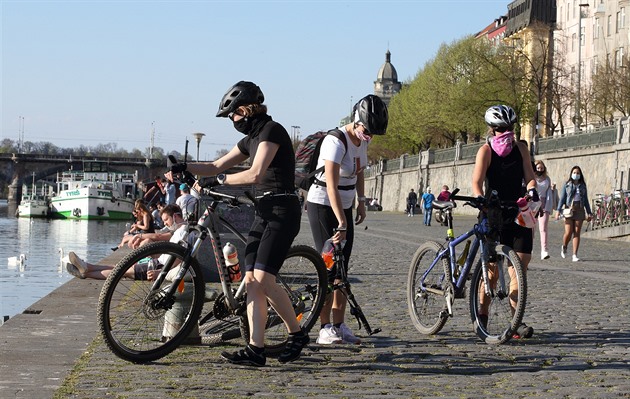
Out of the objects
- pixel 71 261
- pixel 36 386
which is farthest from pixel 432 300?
pixel 71 261

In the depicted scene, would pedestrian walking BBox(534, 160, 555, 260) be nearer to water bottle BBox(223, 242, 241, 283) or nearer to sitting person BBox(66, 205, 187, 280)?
sitting person BBox(66, 205, 187, 280)

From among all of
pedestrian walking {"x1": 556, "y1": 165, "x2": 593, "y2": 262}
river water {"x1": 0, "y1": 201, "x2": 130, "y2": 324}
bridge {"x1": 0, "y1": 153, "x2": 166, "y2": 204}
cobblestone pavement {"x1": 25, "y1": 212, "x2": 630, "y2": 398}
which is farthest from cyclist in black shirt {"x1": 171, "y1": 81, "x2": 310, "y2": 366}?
bridge {"x1": 0, "y1": 153, "x2": 166, "y2": 204}

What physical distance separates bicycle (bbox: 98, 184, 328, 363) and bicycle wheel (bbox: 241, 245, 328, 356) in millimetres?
11

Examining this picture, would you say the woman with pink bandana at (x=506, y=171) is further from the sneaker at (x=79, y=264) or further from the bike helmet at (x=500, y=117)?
the sneaker at (x=79, y=264)

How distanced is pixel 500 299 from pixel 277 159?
2.19 metres

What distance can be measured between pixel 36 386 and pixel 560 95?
64.6 meters

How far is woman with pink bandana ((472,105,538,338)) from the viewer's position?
935cm

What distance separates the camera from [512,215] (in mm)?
9344

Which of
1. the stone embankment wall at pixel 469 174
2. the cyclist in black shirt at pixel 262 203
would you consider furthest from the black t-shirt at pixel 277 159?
the stone embankment wall at pixel 469 174

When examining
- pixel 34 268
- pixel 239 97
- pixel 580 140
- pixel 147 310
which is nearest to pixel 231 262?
pixel 147 310

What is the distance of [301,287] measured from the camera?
8.57m

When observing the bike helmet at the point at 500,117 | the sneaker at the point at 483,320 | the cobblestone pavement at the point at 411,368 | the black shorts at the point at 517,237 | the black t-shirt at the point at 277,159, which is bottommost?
the cobblestone pavement at the point at 411,368

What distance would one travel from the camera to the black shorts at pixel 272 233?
7.64 meters

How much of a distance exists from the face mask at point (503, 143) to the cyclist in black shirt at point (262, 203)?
2.23 metres
